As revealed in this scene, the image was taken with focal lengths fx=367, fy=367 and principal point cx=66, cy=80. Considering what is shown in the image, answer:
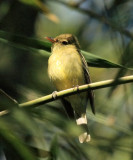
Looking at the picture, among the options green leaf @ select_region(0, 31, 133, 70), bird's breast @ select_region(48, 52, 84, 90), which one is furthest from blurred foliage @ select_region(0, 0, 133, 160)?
bird's breast @ select_region(48, 52, 84, 90)

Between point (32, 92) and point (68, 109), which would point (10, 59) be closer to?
point (68, 109)

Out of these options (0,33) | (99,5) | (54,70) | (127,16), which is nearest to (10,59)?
(54,70)

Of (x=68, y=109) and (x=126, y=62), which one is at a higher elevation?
(x=126, y=62)

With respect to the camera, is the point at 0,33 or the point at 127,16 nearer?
the point at 0,33

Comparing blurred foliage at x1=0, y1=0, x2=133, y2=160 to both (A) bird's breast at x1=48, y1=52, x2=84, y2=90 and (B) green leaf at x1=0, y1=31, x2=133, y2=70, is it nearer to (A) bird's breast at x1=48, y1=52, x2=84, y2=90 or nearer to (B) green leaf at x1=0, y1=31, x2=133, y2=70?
(B) green leaf at x1=0, y1=31, x2=133, y2=70

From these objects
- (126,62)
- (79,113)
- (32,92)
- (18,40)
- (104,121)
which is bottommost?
(79,113)

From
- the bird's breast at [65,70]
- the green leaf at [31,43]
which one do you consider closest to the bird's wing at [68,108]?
the bird's breast at [65,70]

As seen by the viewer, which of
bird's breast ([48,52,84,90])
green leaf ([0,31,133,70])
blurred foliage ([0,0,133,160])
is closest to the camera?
blurred foliage ([0,0,133,160])
